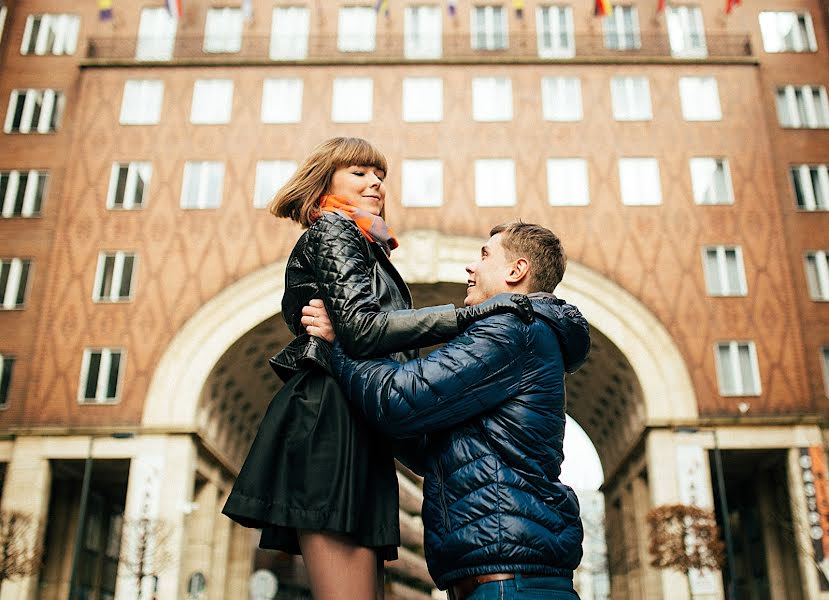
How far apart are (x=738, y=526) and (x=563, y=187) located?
16882 mm

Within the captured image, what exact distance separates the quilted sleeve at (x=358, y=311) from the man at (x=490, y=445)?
8cm

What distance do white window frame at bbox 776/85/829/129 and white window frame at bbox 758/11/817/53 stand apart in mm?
1930

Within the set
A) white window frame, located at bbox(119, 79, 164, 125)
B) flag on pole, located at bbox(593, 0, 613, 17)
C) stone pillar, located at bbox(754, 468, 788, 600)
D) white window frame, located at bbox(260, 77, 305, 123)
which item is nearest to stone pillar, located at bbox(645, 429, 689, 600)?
stone pillar, located at bbox(754, 468, 788, 600)

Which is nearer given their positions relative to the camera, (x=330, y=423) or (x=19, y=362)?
(x=330, y=423)

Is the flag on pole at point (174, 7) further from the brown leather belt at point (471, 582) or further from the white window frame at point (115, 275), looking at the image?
the brown leather belt at point (471, 582)

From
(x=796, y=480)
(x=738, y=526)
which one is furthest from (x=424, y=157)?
(x=738, y=526)

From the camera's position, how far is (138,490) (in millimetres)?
28078

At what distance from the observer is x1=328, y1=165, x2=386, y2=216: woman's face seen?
4.06 m

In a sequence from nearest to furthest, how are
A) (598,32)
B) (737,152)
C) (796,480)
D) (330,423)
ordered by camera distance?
(330,423) → (796,480) → (737,152) → (598,32)

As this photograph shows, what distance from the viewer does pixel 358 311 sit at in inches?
134

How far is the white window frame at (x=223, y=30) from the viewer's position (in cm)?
3466

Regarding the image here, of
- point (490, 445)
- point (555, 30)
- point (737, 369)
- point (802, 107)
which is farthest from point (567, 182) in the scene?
point (490, 445)

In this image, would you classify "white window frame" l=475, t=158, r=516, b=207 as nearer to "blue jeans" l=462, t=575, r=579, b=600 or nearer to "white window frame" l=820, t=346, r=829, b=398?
"white window frame" l=820, t=346, r=829, b=398

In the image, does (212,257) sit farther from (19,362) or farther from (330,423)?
(330,423)
